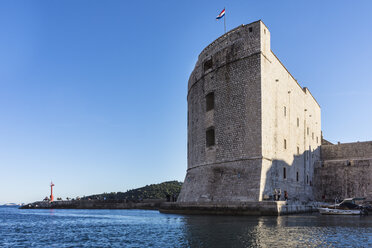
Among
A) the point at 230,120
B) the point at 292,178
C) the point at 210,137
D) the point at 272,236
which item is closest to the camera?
the point at 272,236

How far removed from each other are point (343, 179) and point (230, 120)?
12595 millimetres

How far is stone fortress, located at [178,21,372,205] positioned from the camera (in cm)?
1917

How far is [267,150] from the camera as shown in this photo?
19438 millimetres

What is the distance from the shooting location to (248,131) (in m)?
19.6

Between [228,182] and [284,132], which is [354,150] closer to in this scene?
[284,132]

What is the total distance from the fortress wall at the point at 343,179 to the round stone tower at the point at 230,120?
37.2 ft

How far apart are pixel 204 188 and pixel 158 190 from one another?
6560 cm

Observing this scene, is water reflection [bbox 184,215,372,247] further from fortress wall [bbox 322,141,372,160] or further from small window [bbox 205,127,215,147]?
fortress wall [bbox 322,141,372,160]

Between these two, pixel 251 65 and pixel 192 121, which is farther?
pixel 192 121

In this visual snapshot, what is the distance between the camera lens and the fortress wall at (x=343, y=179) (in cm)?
2584

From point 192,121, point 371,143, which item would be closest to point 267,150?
point 192,121

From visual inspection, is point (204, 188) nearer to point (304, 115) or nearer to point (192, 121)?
point (192, 121)

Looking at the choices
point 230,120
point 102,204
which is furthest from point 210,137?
point 102,204

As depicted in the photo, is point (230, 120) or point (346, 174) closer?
point (230, 120)
